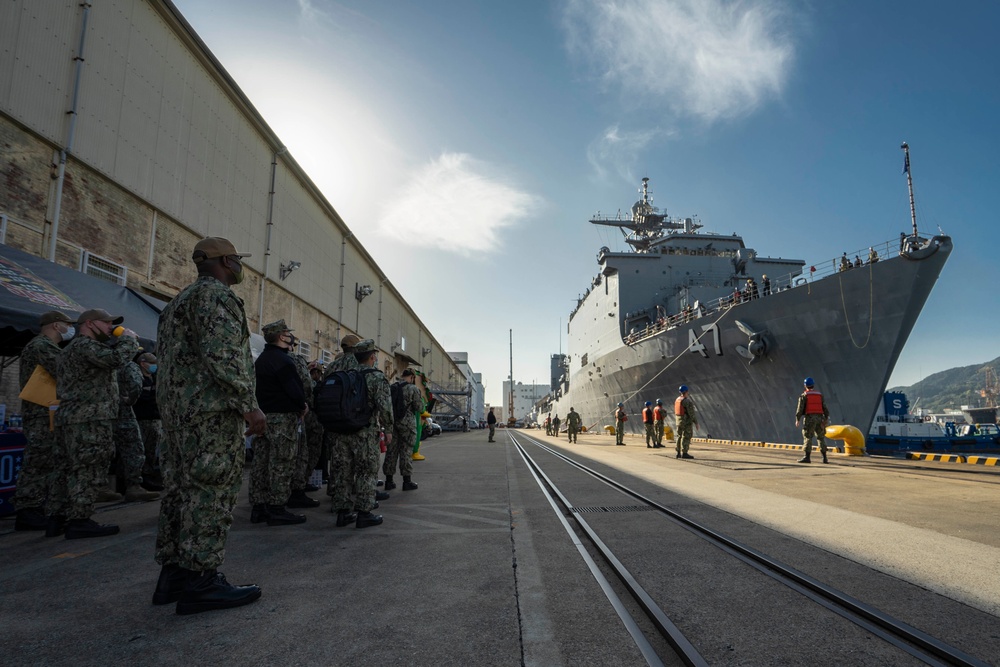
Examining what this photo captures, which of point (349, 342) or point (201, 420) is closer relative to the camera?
point (201, 420)

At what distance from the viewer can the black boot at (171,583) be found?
2.43 metres

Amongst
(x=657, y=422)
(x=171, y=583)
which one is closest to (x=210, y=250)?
(x=171, y=583)

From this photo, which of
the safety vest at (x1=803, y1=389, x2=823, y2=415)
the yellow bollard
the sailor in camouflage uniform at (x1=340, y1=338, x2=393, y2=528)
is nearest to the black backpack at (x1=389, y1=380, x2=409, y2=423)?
the sailor in camouflage uniform at (x1=340, y1=338, x2=393, y2=528)

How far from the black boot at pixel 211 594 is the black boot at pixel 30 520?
293cm

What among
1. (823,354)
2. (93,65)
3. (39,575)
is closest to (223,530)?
(39,575)

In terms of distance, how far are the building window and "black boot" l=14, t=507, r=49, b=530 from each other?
6.61 m

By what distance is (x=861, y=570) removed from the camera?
110 inches

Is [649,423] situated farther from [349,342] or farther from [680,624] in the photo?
[680,624]

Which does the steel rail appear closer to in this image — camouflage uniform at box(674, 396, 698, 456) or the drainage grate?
the drainage grate

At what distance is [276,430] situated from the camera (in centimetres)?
450

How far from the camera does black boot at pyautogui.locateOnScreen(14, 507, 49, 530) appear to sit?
4.17 m

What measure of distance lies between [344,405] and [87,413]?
1922 mm

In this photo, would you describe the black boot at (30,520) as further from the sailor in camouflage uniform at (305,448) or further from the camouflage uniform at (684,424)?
the camouflage uniform at (684,424)

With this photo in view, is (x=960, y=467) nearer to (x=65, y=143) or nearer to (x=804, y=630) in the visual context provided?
(x=804, y=630)
